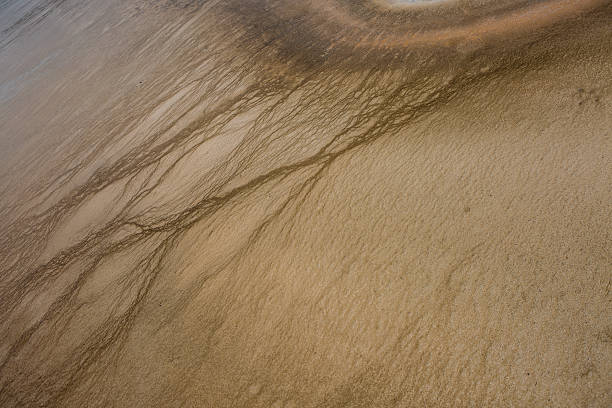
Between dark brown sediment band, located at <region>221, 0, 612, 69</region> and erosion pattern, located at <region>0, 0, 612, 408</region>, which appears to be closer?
erosion pattern, located at <region>0, 0, 612, 408</region>

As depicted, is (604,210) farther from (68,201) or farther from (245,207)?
(68,201)

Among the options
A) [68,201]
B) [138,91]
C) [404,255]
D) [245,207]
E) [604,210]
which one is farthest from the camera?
[138,91]

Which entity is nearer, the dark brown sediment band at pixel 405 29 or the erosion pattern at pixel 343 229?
the erosion pattern at pixel 343 229

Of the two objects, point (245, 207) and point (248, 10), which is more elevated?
point (248, 10)

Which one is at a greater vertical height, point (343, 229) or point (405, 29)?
point (405, 29)

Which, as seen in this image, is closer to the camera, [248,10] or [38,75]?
[248,10]

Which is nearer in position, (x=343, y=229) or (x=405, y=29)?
(x=343, y=229)

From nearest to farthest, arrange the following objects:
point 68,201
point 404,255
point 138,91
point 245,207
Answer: point 404,255 < point 245,207 < point 68,201 < point 138,91

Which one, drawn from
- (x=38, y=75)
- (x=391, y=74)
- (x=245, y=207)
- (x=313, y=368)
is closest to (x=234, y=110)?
(x=245, y=207)
